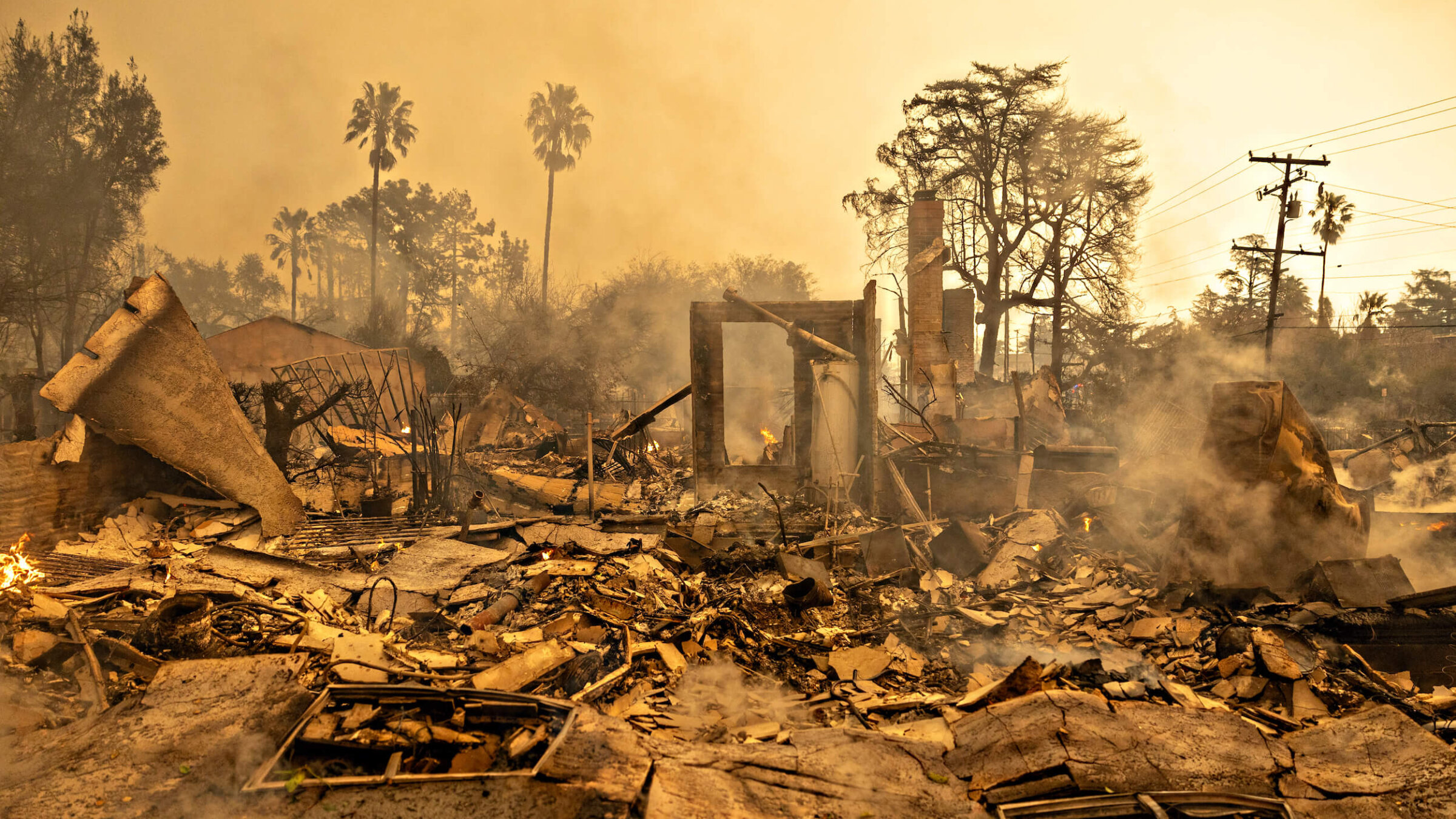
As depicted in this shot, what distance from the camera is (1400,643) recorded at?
557cm

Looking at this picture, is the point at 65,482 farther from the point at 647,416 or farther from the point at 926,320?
the point at 926,320

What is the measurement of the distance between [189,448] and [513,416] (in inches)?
519

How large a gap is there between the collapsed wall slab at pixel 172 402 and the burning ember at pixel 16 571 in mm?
2261

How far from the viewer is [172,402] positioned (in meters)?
8.83

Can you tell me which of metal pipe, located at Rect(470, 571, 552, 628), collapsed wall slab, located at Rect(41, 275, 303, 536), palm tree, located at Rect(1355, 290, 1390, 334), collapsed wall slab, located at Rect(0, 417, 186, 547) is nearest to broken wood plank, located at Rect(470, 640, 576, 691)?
metal pipe, located at Rect(470, 571, 552, 628)

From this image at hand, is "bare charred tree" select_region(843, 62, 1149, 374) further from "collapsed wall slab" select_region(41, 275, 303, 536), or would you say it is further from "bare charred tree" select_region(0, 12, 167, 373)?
"bare charred tree" select_region(0, 12, 167, 373)

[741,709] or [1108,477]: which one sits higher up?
[1108,477]

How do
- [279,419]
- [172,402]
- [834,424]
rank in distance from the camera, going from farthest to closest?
[834,424], [279,419], [172,402]

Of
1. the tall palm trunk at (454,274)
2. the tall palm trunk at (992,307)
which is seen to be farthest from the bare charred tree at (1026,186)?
the tall palm trunk at (454,274)

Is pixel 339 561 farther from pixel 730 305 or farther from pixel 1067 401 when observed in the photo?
pixel 1067 401

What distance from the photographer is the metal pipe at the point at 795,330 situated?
12.4 metres

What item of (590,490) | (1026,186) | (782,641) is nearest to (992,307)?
(1026,186)

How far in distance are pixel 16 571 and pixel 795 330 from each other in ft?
36.4

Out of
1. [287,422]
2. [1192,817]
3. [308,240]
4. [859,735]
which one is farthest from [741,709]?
[308,240]
